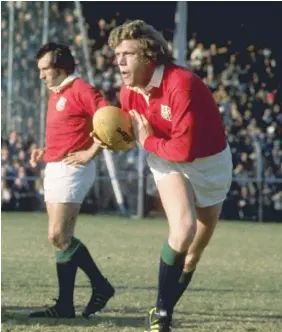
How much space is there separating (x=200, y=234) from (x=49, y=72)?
5.51 feet

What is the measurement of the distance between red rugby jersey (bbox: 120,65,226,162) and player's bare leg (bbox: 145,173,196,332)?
0.18m

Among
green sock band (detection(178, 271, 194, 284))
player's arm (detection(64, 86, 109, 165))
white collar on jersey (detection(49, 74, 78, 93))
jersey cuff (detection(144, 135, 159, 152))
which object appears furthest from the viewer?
white collar on jersey (detection(49, 74, 78, 93))

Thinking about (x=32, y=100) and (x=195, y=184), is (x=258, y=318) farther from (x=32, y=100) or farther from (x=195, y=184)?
(x=32, y=100)

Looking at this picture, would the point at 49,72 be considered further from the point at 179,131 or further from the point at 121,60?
the point at 179,131

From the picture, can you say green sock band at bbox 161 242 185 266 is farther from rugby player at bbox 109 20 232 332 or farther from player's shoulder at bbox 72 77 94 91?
player's shoulder at bbox 72 77 94 91

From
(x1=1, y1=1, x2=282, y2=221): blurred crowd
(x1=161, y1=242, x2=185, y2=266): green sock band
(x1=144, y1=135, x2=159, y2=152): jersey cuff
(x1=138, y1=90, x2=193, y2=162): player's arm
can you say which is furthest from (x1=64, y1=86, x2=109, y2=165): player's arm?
(x1=1, y1=1, x2=282, y2=221): blurred crowd

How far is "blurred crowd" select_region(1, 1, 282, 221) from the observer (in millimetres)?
21797

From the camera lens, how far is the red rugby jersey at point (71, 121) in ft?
25.4

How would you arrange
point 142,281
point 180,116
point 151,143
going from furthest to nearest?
1. point 142,281
2. point 151,143
3. point 180,116

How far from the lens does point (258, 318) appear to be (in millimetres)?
7699

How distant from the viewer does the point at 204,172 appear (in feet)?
22.3

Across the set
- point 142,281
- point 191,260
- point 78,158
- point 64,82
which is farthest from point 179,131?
point 142,281

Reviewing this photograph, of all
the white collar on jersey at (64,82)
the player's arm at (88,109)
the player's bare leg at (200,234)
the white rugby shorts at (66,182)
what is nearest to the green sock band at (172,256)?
the player's bare leg at (200,234)

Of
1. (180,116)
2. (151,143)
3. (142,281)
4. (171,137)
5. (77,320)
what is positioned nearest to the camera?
(180,116)
